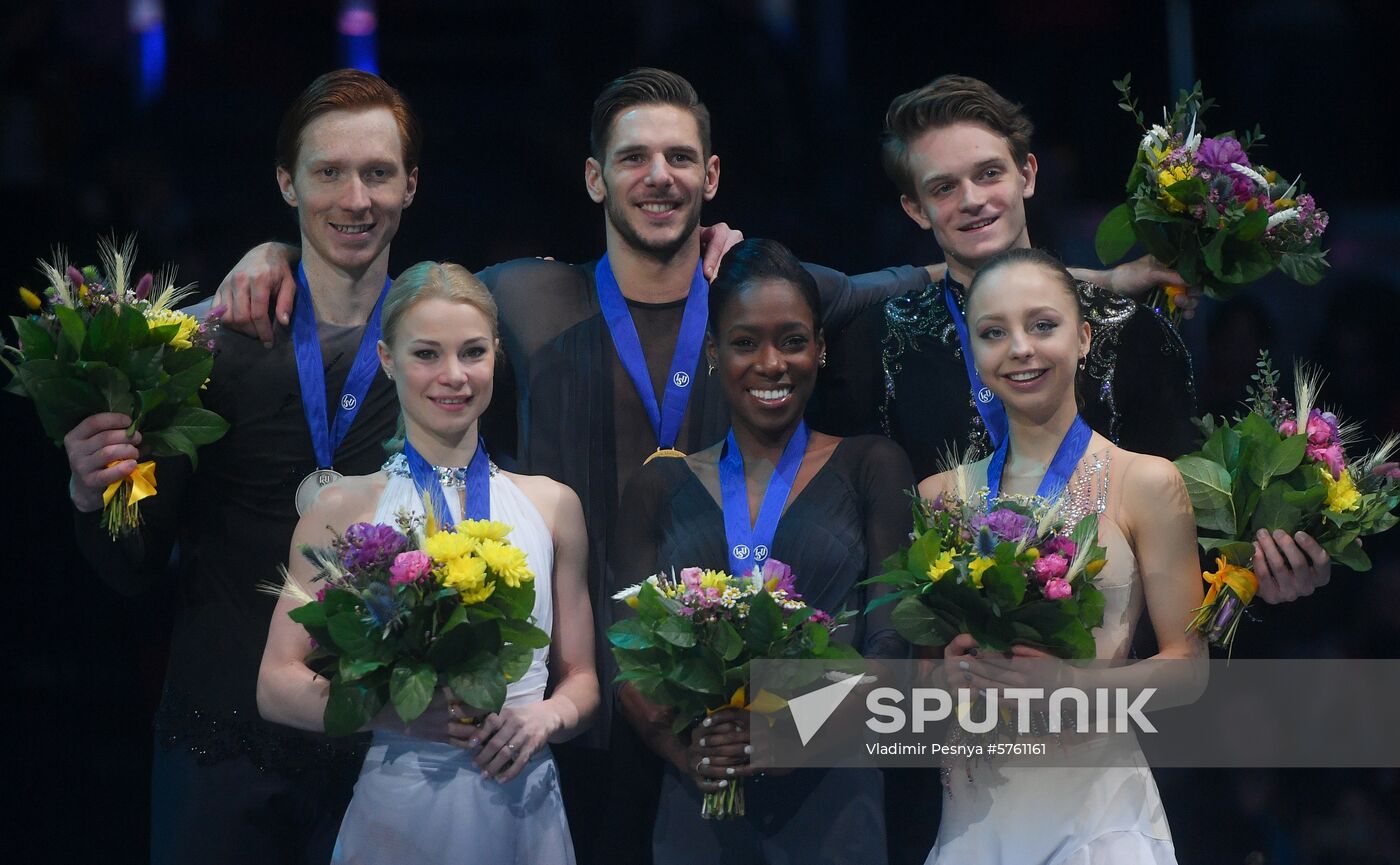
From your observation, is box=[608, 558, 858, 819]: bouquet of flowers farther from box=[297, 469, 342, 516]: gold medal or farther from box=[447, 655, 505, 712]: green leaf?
box=[297, 469, 342, 516]: gold medal

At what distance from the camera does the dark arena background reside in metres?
5.38

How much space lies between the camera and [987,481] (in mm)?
4012

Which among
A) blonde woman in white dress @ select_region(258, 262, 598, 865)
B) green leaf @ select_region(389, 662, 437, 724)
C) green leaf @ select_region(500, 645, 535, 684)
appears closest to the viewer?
green leaf @ select_region(389, 662, 437, 724)

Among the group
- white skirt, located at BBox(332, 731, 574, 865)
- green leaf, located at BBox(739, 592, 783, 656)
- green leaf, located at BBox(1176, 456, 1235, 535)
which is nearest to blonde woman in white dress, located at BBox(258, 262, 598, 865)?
white skirt, located at BBox(332, 731, 574, 865)

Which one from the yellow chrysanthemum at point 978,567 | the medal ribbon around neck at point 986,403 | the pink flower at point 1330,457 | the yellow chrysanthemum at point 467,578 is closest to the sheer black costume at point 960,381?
the medal ribbon around neck at point 986,403

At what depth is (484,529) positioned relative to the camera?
3684mm

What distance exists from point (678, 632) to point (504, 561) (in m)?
0.38

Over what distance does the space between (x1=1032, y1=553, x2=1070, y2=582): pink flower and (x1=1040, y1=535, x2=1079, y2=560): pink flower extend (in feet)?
0.08

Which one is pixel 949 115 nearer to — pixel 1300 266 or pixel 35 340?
pixel 1300 266

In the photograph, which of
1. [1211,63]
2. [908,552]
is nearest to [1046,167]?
[1211,63]

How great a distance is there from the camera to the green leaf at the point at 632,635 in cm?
Result: 367

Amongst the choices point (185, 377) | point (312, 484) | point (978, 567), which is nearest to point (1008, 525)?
point (978, 567)

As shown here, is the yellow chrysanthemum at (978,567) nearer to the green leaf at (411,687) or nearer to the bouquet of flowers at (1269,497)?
the bouquet of flowers at (1269,497)

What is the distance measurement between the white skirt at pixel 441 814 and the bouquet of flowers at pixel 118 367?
0.85 meters
